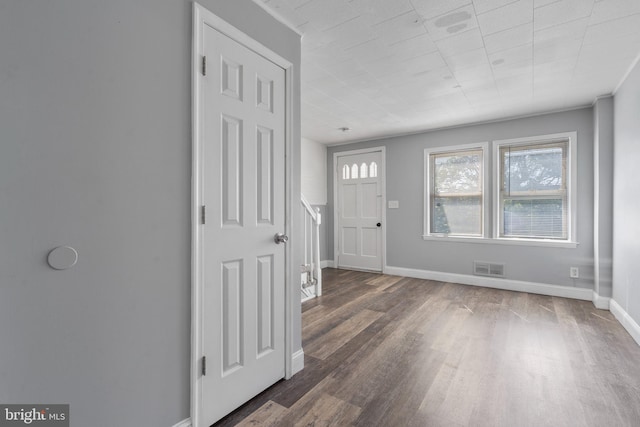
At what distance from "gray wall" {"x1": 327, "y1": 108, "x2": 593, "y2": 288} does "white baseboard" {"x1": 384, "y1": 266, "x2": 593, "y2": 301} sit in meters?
0.06

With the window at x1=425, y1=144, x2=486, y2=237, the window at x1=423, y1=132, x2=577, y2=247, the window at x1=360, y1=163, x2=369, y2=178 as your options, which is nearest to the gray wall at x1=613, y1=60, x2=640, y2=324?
the window at x1=423, y1=132, x2=577, y2=247

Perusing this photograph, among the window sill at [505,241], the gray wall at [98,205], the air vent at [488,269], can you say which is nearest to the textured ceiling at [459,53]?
the gray wall at [98,205]

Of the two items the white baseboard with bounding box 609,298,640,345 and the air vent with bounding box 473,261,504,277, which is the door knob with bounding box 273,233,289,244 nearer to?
the white baseboard with bounding box 609,298,640,345

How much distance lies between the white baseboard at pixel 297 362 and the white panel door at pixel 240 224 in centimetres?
9

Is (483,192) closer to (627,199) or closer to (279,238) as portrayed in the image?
(627,199)

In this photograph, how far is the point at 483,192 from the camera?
4.47 m

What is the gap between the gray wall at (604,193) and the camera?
3400 millimetres

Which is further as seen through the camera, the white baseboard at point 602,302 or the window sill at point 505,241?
the window sill at point 505,241

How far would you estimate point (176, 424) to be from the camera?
1473mm

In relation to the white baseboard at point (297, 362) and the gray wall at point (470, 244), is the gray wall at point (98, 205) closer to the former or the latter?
the white baseboard at point (297, 362)

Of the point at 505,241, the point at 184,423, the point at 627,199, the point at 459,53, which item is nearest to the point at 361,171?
the point at 505,241

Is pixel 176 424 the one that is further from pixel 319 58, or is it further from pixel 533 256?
pixel 533 256

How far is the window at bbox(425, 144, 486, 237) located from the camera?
456cm

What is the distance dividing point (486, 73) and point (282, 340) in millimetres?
2910
